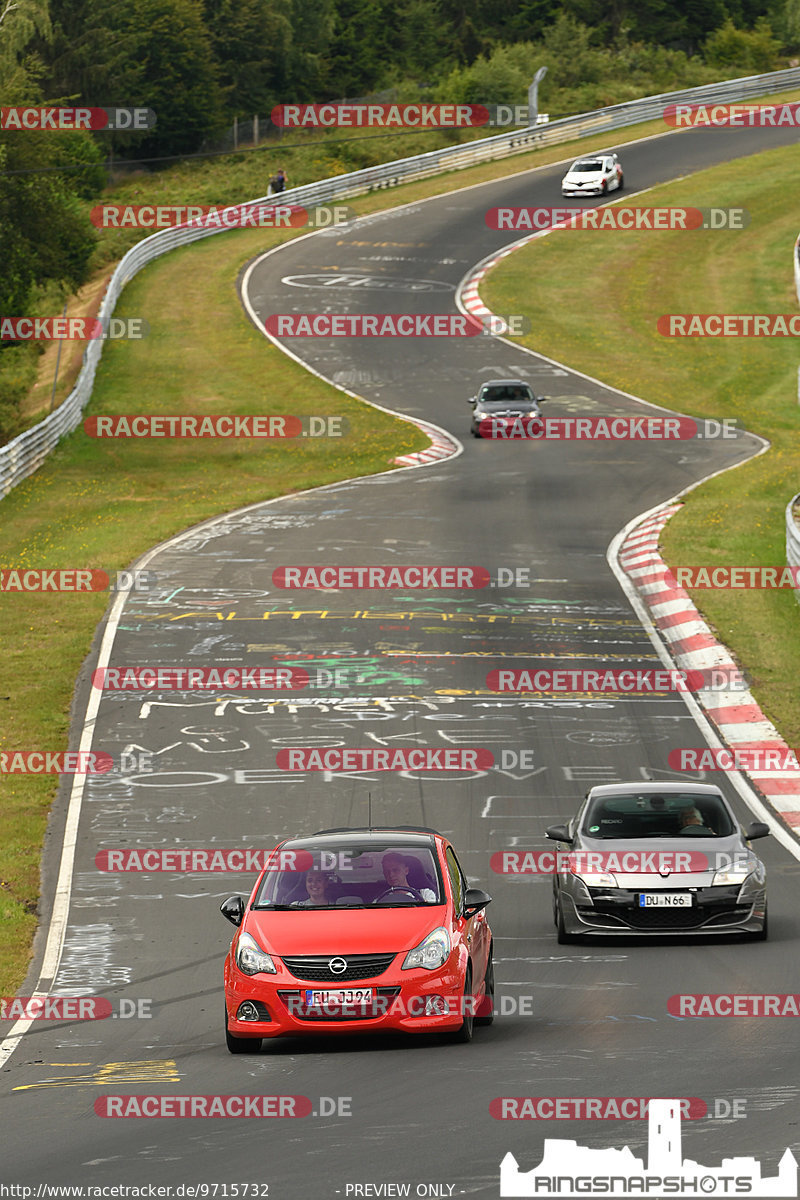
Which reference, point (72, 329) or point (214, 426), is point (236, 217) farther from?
point (214, 426)

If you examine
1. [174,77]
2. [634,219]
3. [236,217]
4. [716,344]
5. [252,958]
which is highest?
[252,958]

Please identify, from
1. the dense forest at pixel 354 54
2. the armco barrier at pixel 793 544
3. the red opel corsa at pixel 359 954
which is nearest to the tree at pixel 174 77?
the dense forest at pixel 354 54

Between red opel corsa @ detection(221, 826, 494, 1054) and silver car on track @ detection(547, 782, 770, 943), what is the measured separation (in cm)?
249

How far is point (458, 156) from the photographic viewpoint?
8500cm

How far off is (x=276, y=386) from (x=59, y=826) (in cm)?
3400

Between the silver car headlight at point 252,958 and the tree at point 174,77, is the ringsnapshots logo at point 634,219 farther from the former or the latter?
the silver car headlight at point 252,958

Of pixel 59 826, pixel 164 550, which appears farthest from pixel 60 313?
pixel 59 826

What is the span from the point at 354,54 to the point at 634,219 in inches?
1668

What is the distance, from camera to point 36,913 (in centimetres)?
1698

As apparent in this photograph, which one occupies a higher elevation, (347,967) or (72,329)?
(347,967)

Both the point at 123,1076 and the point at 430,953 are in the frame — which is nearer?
the point at 123,1076

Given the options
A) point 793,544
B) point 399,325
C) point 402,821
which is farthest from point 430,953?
point 399,325

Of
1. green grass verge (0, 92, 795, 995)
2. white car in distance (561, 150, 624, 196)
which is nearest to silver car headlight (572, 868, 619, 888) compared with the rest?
green grass verge (0, 92, 795, 995)

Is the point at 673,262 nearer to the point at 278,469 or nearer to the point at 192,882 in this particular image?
the point at 278,469
